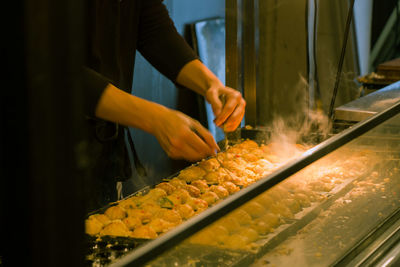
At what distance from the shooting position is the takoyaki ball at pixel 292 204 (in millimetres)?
1371

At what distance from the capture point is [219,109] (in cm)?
207

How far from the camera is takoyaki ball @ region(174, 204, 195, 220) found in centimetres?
175

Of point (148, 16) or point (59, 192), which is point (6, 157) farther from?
point (148, 16)

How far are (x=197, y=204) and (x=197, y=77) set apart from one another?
25.9 inches

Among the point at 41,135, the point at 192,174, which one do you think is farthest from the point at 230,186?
the point at 41,135

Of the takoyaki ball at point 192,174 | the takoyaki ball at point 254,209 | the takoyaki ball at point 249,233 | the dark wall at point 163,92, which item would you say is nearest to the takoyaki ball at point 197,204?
the takoyaki ball at point 192,174

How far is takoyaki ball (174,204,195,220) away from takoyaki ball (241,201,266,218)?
0.54 m

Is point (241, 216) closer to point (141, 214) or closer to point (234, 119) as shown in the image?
point (141, 214)

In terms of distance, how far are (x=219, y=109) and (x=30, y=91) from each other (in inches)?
61.9

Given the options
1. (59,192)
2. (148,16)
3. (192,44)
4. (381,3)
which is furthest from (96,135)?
(381,3)

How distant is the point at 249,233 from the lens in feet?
4.19

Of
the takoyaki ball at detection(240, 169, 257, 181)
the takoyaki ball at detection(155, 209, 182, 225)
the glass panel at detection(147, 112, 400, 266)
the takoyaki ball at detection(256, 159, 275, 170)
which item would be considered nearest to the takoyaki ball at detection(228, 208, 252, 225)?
the glass panel at detection(147, 112, 400, 266)

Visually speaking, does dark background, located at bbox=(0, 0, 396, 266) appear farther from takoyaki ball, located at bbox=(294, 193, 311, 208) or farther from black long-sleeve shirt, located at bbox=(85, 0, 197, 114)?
black long-sleeve shirt, located at bbox=(85, 0, 197, 114)

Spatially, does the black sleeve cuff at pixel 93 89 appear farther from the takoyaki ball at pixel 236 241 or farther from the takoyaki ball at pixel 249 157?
the takoyaki ball at pixel 249 157
